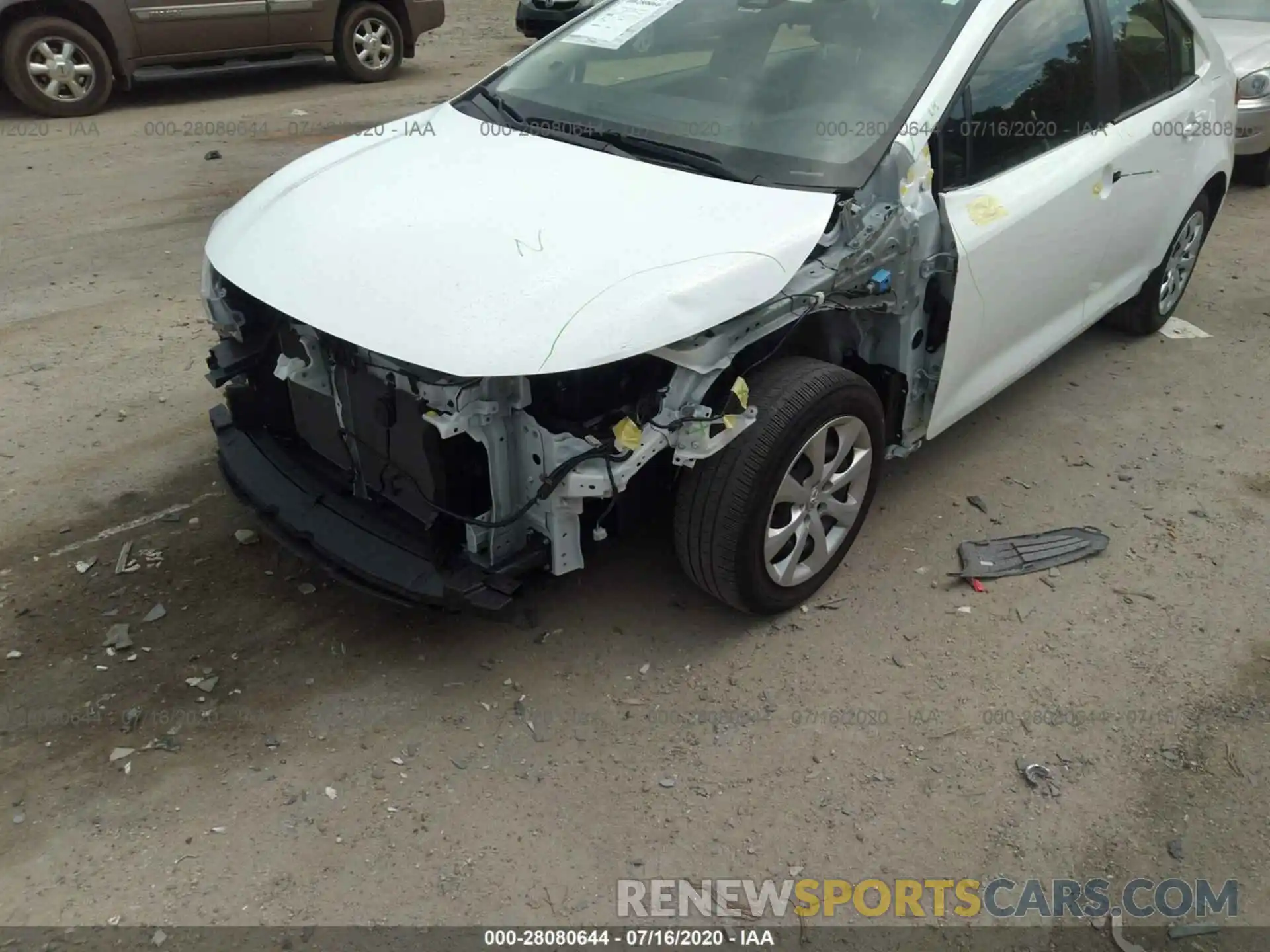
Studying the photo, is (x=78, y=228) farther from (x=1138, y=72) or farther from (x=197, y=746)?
(x=1138, y=72)

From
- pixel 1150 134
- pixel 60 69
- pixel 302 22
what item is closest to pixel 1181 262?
pixel 1150 134

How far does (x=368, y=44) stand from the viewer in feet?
32.7

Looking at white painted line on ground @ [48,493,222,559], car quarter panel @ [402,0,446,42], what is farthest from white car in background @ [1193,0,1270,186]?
car quarter panel @ [402,0,446,42]

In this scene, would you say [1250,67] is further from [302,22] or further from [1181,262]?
[302,22]

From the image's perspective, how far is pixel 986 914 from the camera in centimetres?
230

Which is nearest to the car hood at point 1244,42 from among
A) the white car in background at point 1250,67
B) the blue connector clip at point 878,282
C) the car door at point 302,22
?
the white car in background at point 1250,67

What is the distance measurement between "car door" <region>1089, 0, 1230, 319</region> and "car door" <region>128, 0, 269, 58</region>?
7.85 m

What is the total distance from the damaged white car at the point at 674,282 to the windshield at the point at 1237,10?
5.23 metres

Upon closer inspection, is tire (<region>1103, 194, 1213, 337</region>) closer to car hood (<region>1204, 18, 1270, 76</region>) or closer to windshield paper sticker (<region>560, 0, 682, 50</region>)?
windshield paper sticker (<region>560, 0, 682, 50</region>)

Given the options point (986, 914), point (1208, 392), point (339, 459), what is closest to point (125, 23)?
point (339, 459)

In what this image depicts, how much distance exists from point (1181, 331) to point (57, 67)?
879 cm

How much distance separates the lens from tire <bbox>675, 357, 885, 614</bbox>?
271cm

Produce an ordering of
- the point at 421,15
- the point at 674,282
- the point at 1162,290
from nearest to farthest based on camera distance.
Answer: the point at 674,282 → the point at 1162,290 → the point at 421,15

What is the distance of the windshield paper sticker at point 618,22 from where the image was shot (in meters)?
3.60
